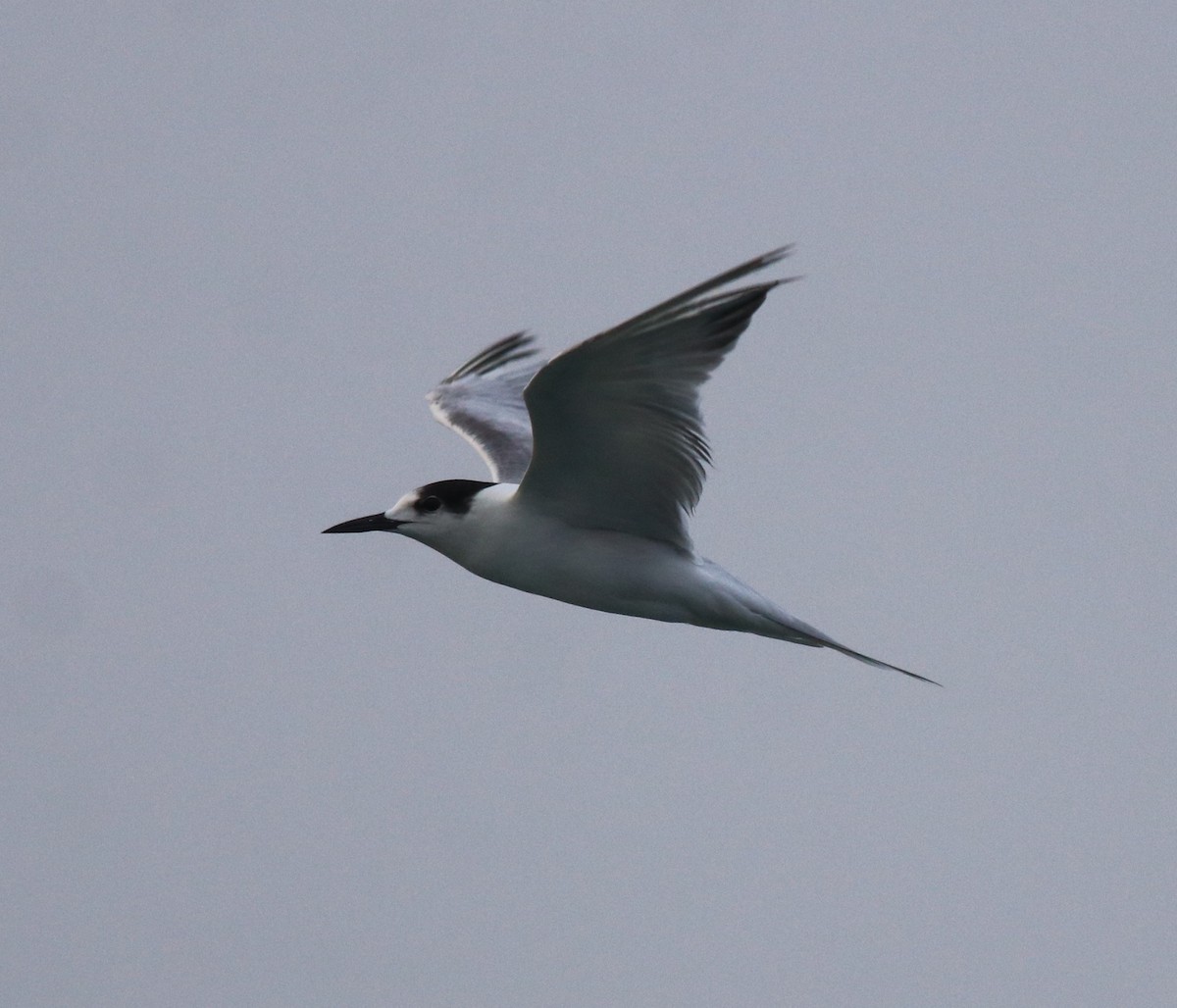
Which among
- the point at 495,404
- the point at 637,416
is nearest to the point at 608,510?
the point at 637,416

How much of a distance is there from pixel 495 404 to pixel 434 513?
2538 millimetres

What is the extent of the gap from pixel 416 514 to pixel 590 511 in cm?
94

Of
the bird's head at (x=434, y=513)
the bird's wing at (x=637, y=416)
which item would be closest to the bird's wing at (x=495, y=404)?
the bird's head at (x=434, y=513)

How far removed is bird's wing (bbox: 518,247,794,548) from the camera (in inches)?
274

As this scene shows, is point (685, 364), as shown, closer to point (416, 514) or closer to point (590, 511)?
point (590, 511)

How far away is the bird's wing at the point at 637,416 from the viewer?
6.96 m

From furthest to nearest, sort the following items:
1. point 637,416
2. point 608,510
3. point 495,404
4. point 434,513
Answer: point 495,404, point 434,513, point 608,510, point 637,416

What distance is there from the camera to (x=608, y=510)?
832cm

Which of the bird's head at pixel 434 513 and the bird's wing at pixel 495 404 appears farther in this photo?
A: the bird's wing at pixel 495 404

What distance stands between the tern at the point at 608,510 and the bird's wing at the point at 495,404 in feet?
3.56

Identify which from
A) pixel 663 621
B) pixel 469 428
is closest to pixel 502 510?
pixel 663 621

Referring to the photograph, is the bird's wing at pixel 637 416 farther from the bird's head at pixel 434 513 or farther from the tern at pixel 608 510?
the bird's head at pixel 434 513

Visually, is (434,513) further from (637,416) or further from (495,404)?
(495,404)

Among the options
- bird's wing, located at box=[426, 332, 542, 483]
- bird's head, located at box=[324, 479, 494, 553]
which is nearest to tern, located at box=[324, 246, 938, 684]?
bird's head, located at box=[324, 479, 494, 553]
